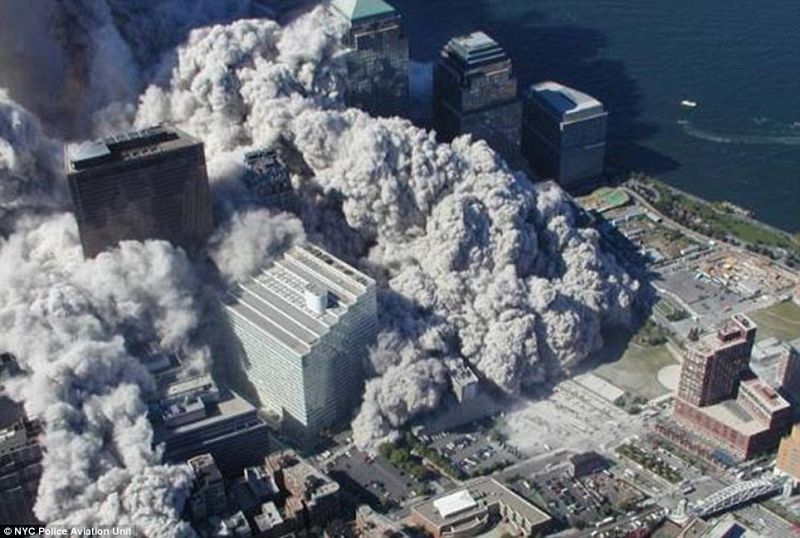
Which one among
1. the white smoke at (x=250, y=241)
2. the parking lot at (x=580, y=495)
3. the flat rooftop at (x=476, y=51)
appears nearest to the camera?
the parking lot at (x=580, y=495)

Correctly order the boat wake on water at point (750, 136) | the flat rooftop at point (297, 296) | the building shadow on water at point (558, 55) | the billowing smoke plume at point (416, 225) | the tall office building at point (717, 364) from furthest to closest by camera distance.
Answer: the building shadow on water at point (558, 55) → the boat wake on water at point (750, 136) → the billowing smoke plume at point (416, 225) → the flat rooftop at point (297, 296) → the tall office building at point (717, 364)

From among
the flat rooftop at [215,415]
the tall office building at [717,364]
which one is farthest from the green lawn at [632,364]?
the flat rooftop at [215,415]

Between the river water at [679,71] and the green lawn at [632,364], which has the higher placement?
the river water at [679,71]

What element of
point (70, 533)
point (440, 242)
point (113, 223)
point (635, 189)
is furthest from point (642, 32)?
point (70, 533)

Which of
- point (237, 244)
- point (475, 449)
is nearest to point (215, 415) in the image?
point (237, 244)

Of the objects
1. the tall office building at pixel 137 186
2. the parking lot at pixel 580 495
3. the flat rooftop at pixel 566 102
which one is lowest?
the parking lot at pixel 580 495

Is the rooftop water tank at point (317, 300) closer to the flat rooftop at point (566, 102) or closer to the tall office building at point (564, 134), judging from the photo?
the tall office building at point (564, 134)

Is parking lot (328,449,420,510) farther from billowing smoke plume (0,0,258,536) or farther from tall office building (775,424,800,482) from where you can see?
tall office building (775,424,800,482)

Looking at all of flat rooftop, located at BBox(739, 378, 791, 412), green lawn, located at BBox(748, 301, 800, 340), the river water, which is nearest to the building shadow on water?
the river water
